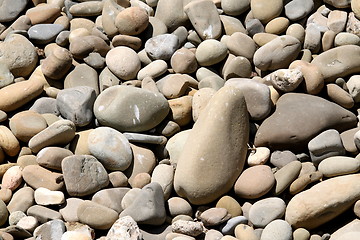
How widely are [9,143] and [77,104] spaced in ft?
1.21

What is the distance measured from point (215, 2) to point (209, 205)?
1.28 metres

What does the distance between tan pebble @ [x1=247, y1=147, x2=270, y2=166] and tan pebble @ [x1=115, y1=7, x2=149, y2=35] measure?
1022mm

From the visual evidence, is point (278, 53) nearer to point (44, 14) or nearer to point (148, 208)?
point (148, 208)

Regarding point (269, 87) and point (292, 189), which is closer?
point (292, 189)

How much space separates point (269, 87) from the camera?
3.06m

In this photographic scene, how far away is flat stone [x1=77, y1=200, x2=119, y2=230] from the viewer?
2.65m

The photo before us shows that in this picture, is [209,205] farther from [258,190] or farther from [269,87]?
[269,87]

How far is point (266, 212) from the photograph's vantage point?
2.65m

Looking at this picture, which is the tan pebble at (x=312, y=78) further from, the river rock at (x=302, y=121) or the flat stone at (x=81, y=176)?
the flat stone at (x=81, y=176)

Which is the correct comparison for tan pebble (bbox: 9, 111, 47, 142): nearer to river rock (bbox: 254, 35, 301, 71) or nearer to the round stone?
the round stone

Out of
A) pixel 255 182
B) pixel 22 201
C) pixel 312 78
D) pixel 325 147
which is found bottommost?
pixel 22 201

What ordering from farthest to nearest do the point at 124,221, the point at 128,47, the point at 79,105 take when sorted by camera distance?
1. the point at 128,47
2. the point at 79,105
3. the point at 124,221

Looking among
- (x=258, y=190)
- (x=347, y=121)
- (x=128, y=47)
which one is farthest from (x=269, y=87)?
(x=128, y=47)

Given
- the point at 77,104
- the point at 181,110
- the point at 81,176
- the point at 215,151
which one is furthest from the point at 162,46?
the point at 81,176
